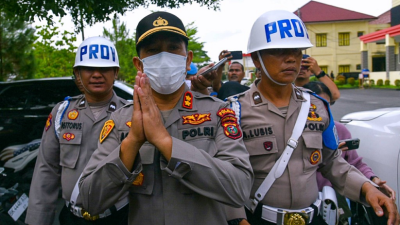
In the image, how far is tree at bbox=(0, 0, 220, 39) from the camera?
502cm

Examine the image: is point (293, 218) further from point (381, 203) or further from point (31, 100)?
point (31, 100)

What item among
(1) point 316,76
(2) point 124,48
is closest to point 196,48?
(2) point 124,48

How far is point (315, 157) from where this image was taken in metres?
1.83

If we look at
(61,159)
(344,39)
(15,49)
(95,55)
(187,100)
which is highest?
(344,39)

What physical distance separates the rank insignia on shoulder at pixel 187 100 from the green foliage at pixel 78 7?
3823 mm

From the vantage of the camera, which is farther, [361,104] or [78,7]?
[361,104]

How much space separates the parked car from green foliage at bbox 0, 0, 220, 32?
109 centimetres

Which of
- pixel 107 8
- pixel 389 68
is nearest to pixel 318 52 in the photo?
pixel 389 68

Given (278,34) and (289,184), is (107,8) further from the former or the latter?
(289,184)

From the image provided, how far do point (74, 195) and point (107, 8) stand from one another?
14.3 feet

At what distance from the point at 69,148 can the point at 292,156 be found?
1.43m

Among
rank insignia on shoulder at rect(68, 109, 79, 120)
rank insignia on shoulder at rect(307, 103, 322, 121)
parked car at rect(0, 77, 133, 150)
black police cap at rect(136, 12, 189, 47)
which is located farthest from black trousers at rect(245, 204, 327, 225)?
parked car at rect(0, 77, 133, 150)

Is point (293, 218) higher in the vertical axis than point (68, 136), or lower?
lower

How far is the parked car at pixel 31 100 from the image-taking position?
491cm
